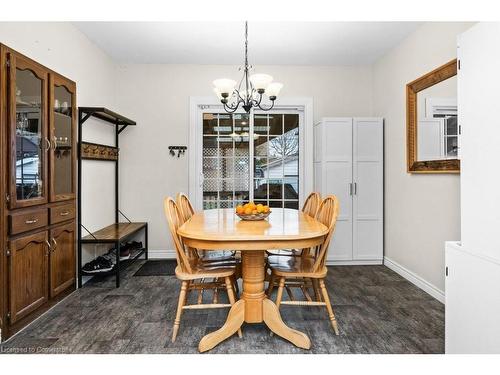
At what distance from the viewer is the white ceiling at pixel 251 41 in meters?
3.35

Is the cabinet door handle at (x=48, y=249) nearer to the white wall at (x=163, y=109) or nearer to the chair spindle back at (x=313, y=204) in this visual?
the white wall at (x=163, y=109)

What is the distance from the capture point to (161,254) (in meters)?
4.53

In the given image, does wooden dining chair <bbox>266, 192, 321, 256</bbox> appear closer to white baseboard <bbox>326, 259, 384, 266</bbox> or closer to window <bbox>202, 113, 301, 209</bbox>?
white baseboard <bbox>326, 259, 384, 266</bbox>

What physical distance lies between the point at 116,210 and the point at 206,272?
2575mm

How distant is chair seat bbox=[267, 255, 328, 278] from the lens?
7.43ft

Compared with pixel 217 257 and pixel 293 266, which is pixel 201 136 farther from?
pixel 293 266

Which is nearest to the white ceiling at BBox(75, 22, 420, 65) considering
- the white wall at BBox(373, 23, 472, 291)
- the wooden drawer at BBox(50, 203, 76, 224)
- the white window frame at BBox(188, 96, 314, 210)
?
the white wall at BBox(373, 23, 472, 291)

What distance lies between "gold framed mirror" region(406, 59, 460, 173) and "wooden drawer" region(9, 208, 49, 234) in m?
3.27

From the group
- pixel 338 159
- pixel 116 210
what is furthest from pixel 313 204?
pixel 116 210

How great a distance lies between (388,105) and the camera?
4.09 meters

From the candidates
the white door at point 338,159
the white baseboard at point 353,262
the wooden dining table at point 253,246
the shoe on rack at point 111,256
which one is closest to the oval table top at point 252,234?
the wooden dining table at point 253,246

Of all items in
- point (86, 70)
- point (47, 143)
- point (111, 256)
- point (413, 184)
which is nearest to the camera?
point (47, 143)

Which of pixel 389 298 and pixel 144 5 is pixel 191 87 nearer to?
pixel 389 298

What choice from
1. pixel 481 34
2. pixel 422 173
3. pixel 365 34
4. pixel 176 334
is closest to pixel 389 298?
pixel 422 173
